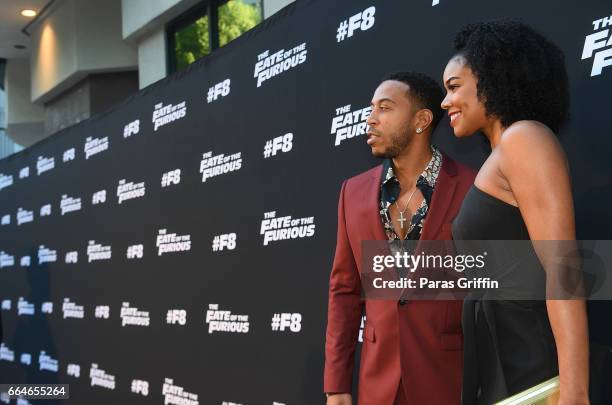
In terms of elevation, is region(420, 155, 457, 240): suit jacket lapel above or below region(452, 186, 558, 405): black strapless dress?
above

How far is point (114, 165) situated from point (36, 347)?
226cm

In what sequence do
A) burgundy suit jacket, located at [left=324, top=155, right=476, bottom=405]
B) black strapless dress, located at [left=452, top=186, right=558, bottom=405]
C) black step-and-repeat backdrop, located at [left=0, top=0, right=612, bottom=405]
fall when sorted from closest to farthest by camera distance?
black strapless dress, located at [left=452, top=186, right=558, bottom=405] → burgundy suit jacket, located at [left=324, top=155, right=476, bottom=405] → black step-and-repeat backdrop, located at [left=0, top=0, right=612, bottom=405]

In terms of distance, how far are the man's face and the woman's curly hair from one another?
48 cm

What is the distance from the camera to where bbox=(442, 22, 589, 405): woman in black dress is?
1.59 meters

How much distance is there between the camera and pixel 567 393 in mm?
1539

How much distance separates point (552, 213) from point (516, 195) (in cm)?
9

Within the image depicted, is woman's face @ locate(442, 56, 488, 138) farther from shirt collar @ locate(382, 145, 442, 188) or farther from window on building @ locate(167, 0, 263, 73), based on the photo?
window on building @ locate(167, 0, 263, 73)

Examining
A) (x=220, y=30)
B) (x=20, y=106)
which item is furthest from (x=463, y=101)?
(x=20, y=106)

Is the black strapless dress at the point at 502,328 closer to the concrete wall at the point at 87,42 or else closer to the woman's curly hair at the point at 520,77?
the woman's curly hair at the point at 520,77

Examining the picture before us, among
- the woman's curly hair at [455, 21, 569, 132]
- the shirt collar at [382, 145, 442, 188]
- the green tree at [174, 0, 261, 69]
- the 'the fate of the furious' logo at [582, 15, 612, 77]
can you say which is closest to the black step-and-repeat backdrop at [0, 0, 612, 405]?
the 'the fate of the furious' logo at [582, 15, 612, 77]

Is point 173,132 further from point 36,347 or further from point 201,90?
point 36,347

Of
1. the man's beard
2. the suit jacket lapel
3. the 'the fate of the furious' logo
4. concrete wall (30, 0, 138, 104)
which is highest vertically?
concrete wall (30, 0, 138, 104)

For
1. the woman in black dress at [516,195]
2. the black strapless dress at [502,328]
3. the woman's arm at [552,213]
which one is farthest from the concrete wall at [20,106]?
the woman's arm at [552,213]

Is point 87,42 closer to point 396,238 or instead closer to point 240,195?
point 240,195
